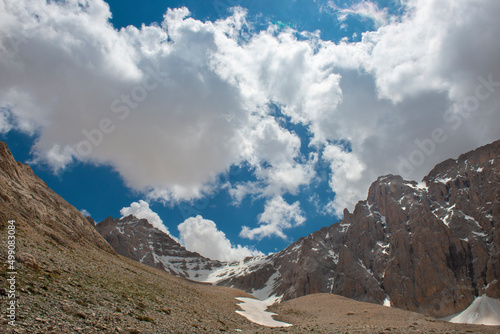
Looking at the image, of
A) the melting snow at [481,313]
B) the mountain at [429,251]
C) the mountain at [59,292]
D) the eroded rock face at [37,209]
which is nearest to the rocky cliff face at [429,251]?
the mountain at [429,251]

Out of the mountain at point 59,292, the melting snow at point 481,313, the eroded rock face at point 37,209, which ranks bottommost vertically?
the mountain at point 59,292

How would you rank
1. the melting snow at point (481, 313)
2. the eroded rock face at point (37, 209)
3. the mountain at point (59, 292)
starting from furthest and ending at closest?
1. the melting snow at point (481, 313)
2. the eroded rock face at point (37, 209)
3. the mountain at point (59, 292)

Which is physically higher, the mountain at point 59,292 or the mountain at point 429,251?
the mountain at point 429,251

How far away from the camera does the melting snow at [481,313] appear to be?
4562 inches

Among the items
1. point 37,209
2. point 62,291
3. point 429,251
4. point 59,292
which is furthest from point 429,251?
point 59,292

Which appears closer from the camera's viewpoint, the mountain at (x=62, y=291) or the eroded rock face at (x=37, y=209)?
the mountain at (x=62, y=291)

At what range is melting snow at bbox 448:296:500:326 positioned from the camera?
380 feet

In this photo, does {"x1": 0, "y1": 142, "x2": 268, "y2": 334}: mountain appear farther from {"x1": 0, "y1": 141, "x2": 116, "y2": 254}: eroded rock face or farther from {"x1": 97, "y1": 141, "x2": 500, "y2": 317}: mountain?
{"x1": 97, "y1": 141, "x2": 500, "y2": 317}: mountain

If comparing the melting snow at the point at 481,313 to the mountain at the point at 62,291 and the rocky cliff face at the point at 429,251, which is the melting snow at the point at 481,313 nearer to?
the rocky cliff face at the point at 429,251

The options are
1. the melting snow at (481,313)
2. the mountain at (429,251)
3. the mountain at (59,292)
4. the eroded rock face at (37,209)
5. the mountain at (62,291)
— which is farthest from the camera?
the mountain at (429,251)

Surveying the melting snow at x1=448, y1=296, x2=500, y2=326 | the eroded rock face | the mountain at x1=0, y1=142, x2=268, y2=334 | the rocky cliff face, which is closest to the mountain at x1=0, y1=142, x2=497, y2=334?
the mountain at x1=0, y1=142, x2=268, y2=334

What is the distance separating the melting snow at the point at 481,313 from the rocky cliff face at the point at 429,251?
8.86ft

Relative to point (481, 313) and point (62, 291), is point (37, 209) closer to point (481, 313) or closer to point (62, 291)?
point (62, 291)

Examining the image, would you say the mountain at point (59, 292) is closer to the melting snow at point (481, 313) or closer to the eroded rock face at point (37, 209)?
the eroded rock face at point (37, 209)
